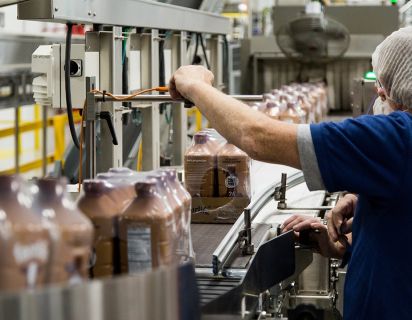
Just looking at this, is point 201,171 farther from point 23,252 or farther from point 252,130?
point 23,252

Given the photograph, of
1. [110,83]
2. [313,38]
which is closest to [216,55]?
[313,38]

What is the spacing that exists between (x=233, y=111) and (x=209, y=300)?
1.76 feet

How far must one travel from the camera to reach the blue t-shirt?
2.04m

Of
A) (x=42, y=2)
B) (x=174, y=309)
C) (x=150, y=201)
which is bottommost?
(x=174, y=309)

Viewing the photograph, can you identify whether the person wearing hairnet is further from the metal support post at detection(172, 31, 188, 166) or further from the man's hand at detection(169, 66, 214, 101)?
the metal support post at detection(172, 31, 188, 166)

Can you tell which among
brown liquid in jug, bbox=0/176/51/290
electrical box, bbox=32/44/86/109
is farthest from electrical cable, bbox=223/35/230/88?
brown liquid in jug, bbox=0/176/51/290

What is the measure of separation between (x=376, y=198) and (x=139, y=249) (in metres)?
0.79

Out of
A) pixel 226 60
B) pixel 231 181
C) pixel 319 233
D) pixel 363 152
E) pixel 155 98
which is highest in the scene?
pixel 226 60

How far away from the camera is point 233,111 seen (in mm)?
2098

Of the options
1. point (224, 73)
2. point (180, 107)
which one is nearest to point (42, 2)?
point (180, 107)

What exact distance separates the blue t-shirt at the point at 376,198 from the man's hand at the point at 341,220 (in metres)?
0.50

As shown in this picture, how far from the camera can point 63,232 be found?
1.29 m

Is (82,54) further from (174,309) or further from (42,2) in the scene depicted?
(174,309)

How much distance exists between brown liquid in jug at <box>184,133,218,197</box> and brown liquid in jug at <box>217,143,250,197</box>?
0.03 m
